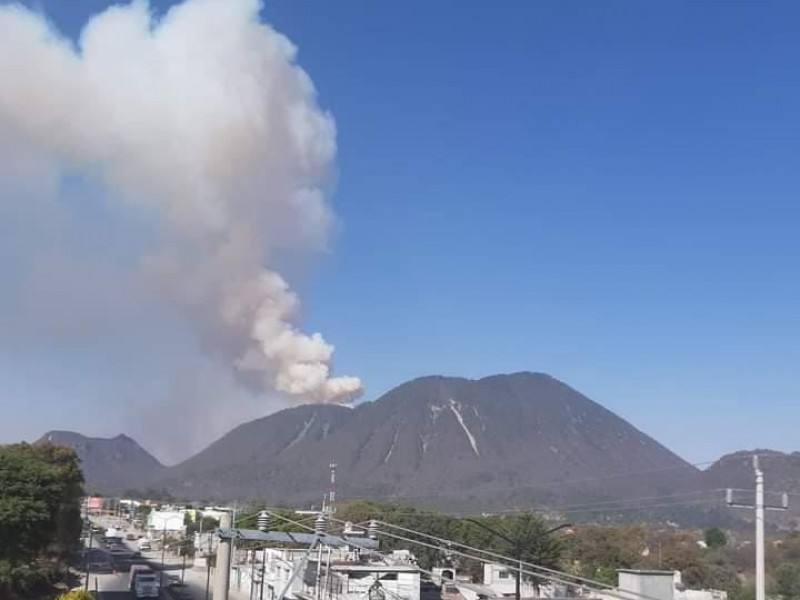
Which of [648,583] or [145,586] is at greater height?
[648,583]

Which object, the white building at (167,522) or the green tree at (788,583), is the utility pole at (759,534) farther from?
the white building at (167,522)

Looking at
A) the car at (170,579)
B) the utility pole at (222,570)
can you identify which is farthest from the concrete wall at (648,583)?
the car at (170,579)

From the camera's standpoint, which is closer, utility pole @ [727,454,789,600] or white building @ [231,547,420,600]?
utility pole @ [727,454,789,600]

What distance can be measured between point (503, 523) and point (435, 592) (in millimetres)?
26252

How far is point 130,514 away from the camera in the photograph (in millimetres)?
186875

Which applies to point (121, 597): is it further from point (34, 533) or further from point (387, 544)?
point (387, 544)

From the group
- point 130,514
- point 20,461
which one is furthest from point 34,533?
point 130,514

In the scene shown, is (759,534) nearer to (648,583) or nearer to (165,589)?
(648,583)

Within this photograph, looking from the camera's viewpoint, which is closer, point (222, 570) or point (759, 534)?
point (222, 570)

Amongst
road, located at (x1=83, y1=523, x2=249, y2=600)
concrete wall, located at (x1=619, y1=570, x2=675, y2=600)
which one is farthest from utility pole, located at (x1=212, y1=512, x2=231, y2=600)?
road, located at (x1=83, y1=523, x2=249, y2=600)

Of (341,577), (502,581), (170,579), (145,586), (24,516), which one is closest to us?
(24,516)

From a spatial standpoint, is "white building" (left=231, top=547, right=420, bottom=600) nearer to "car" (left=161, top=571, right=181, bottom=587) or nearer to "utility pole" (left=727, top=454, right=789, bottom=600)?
"car" (left=161, top=571, right=181, bottom=587)

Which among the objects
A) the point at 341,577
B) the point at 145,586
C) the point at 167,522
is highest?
the point at 341,577

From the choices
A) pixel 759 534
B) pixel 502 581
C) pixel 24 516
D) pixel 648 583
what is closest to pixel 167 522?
pixel 502 581
